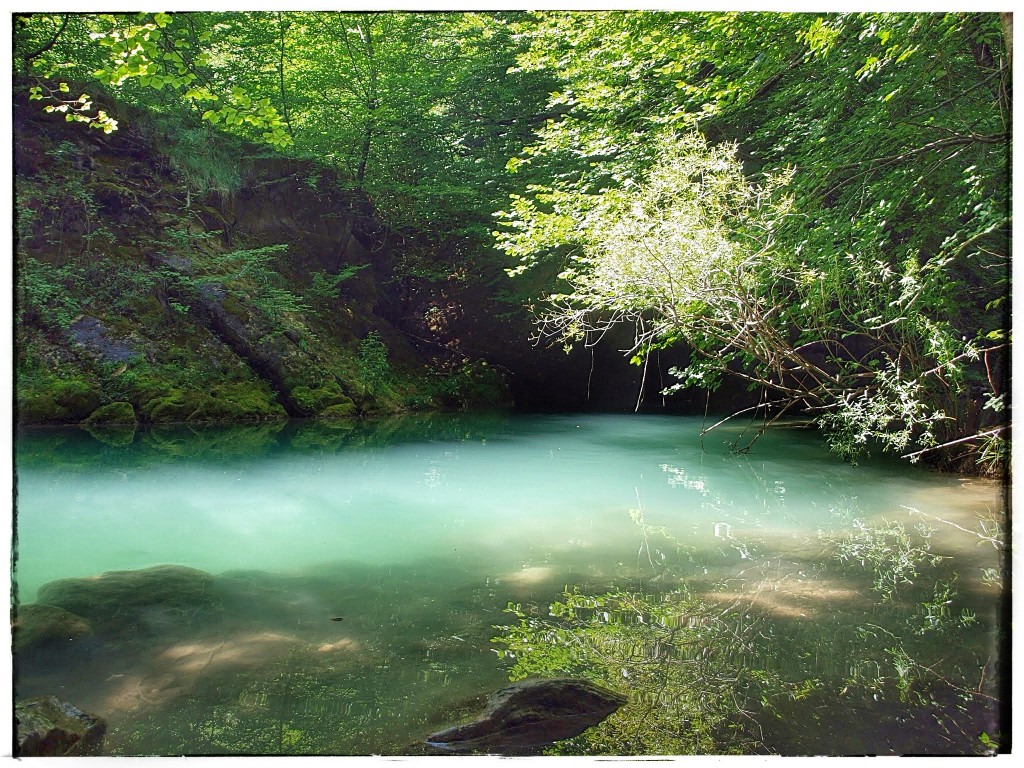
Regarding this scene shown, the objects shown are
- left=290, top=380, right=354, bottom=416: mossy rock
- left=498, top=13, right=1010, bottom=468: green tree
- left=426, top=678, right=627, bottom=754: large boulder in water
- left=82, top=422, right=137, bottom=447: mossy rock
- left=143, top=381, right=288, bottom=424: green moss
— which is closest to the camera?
left=426, top=678, right=627, bottom=754: large boulder in water

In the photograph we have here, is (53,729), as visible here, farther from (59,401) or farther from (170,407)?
(170,407)

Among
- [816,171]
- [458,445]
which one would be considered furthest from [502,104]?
[816,171]

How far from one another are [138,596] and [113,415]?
7691mm

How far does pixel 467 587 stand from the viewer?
10.8 ft

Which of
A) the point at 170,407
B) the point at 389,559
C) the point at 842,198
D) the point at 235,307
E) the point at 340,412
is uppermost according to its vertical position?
the point at 842,198

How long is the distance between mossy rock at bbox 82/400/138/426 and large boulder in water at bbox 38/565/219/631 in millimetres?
7097

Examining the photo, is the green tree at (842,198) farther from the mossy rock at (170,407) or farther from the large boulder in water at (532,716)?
the mossy rock at (170,407)

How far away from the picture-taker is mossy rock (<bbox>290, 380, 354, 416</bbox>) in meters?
11.8

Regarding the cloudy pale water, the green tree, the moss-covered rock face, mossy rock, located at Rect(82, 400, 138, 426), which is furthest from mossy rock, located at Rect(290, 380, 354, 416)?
the green tree

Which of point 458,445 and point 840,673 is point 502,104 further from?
point 840,673

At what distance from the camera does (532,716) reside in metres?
1.98

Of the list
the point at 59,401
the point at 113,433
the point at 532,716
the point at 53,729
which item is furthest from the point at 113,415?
the point at 532,716

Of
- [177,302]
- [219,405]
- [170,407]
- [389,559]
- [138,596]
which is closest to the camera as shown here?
[138,596]

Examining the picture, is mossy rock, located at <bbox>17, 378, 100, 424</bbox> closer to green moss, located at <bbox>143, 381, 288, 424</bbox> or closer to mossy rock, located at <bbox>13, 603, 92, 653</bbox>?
green moss, located at <bbox>143, 381, 288, 424</bbox>
